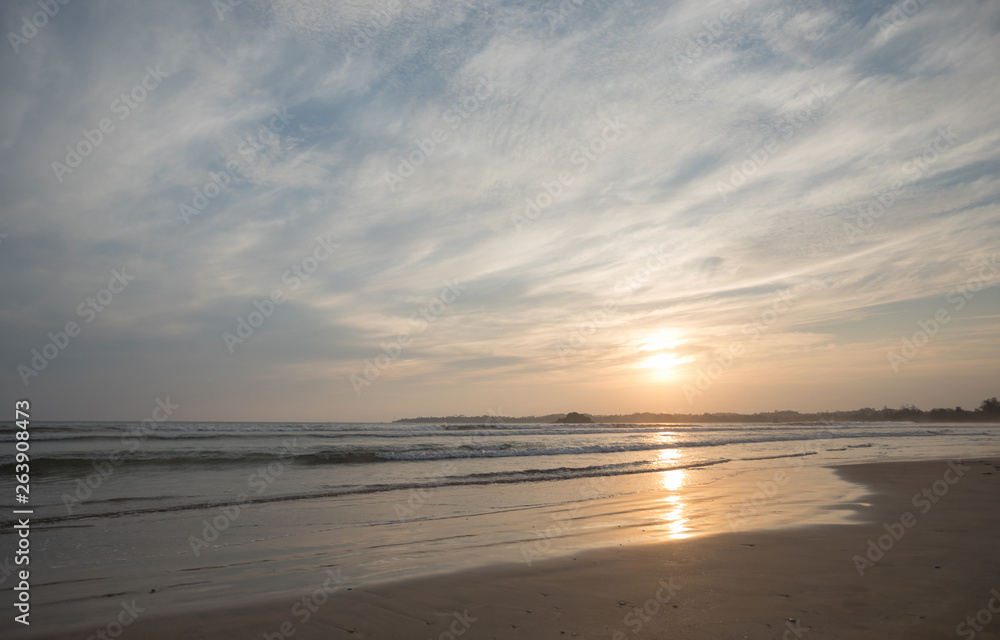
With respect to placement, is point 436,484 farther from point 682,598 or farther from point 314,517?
point 682,598

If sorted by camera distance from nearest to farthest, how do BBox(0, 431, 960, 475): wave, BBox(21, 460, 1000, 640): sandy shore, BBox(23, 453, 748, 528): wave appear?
BBox(21, 460, 1000, 640): sandy shore → BBox(23, 453, 748, 528): wave → BBox(0, 431, 960, 475): wave

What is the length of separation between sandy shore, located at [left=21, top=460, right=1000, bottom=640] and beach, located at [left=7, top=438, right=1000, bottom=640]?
0.07ft

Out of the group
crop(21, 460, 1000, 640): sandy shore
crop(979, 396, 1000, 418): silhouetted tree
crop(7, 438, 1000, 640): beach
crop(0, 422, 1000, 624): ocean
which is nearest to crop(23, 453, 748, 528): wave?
crop(0, 422, 1000, 624): ocean

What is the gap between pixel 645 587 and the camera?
234 inches

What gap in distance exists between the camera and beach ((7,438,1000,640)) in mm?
4852

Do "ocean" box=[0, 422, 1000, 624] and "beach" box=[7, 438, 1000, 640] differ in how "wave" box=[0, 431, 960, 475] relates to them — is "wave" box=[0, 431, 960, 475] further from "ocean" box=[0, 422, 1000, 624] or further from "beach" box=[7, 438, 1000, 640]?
"beach" box=[7, 438, 1000, 640]

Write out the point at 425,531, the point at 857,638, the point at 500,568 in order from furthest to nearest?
the point at 425,531 → the point at 500,568 → the point at 857,638

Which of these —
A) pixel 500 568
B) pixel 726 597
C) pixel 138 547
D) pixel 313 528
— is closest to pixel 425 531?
pixel 313 528

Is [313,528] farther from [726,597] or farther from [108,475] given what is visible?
[108,475]

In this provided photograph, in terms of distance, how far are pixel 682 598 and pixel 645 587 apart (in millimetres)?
515

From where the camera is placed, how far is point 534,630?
4.81m

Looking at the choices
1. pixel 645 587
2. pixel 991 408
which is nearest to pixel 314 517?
pixel 645 587

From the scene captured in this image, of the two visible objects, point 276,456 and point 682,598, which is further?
point 276,456

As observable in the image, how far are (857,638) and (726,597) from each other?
130 cm
